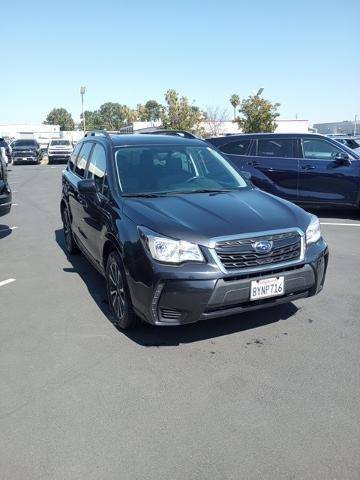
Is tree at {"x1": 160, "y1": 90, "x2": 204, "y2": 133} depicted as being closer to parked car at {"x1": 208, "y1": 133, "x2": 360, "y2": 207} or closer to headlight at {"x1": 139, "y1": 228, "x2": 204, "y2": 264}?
parked car at {"x1": 208, "y1": 133, "x2": 360, "y2": 207}

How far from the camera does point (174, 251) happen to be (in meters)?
3.61

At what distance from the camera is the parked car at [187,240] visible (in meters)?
3.58

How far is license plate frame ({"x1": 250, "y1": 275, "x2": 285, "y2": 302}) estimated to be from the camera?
366 centimetres

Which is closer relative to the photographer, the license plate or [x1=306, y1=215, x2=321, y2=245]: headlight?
the license plate

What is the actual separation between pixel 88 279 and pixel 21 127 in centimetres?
10868

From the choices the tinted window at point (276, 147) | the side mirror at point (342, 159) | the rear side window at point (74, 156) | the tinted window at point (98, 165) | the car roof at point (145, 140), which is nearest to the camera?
the tinted window at point (98, 165)

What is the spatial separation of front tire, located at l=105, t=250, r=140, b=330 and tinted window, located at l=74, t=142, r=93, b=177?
6.62 feet

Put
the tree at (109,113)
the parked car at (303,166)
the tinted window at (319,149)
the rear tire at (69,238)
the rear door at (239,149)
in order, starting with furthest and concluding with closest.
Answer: the tree at (109,113)
the rear door at (239,149)
the tinted window at (319,149)
the parked car at (303,166)
the rear tire at (69,238)

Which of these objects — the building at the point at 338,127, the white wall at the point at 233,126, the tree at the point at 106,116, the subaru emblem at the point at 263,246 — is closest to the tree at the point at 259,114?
the white wall at the point at 233,126

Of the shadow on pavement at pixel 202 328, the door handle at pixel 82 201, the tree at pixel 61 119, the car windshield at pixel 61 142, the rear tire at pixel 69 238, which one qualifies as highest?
the tree at pixel 61 119

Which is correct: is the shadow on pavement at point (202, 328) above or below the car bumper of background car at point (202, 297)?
below

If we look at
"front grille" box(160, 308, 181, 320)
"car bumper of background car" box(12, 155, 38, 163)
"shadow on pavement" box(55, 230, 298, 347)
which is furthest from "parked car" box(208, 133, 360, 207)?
"car bumper of background car" box(12, 155, 38, 163)

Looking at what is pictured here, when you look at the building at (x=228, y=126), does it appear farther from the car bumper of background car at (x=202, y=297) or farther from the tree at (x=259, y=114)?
the car bumper of background car at (x=202, y=297)

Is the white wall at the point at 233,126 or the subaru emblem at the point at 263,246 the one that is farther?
the white wall at the point at 233,126
